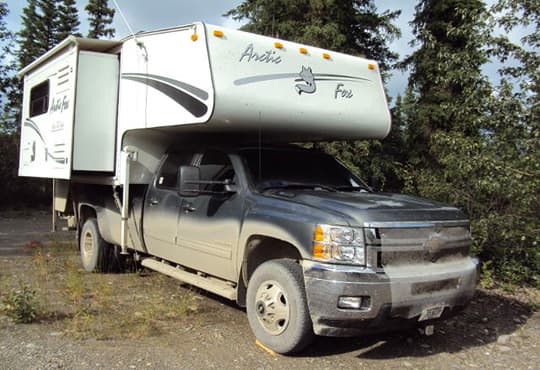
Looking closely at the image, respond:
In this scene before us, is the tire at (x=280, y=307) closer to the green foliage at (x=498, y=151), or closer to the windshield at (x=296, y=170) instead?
the windshield at (x=296, y=170)

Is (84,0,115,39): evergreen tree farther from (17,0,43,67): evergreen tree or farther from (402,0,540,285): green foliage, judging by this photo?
A: (402,0,540,285): green foliage

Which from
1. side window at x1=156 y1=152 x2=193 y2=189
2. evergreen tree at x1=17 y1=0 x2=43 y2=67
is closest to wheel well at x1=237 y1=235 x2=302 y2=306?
side window at x1=156 y1=152 x2=193 y2=189

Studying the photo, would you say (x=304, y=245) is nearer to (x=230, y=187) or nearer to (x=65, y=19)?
(x=230, y=187)

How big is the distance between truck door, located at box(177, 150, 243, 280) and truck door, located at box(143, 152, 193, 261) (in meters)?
0.20

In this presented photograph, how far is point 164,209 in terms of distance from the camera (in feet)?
19.9

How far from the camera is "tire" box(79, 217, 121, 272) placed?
7.46m

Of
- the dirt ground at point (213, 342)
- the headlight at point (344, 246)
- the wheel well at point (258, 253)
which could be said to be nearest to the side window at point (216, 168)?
the wheel well at point (258, 253)

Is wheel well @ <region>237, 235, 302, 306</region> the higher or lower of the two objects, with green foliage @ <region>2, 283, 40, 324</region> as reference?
higher

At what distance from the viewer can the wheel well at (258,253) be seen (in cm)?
470

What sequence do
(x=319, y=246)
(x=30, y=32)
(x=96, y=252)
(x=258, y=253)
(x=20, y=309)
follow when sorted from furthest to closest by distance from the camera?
(x=30, y=32)
(x=96, y=252)
(x=20, y=309)
(x=258, y=253)
(x=319, y=246)

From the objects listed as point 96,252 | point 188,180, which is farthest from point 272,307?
point 96,252

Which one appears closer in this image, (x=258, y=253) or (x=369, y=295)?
(x=369, y=295)

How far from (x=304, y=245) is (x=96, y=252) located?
440cm

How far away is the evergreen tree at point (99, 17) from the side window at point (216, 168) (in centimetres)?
2185
